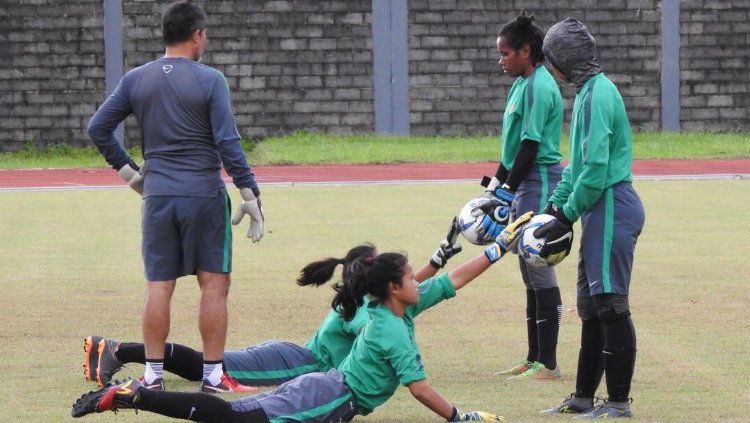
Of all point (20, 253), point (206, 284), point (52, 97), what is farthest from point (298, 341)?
point (52, 97)

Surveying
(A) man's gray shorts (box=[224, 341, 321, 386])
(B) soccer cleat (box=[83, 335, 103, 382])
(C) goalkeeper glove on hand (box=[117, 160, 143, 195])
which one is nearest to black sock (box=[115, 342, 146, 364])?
(B) soccer cleat (box=[83, 335, 103, 382])

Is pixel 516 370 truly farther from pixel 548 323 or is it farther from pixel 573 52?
pixel 573 52

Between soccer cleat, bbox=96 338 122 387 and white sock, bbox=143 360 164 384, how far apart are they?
27 centimetres

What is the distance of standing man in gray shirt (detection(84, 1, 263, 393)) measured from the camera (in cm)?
674

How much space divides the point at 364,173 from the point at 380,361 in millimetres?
16478

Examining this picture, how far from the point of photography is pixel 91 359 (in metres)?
7.08

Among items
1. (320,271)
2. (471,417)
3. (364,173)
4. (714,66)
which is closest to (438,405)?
(471,417)

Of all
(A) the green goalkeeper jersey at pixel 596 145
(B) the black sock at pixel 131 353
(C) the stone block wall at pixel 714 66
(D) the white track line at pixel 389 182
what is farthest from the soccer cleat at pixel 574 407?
(C) the stone block wall at pixel 714 66

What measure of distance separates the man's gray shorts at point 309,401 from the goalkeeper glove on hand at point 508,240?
38.2 inches

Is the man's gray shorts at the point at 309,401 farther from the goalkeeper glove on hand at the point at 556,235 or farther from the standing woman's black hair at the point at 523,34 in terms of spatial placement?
the standing woman's black hair at the point at 523,34

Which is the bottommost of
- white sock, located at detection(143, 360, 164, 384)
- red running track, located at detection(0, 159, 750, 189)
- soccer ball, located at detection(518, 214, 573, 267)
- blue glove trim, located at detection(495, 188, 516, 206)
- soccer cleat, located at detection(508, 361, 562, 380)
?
red running track, located at detection(0, 159, 750, 189)

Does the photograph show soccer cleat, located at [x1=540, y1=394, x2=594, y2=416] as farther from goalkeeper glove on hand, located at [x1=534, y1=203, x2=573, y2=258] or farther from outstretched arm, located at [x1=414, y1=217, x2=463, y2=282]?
outstretched arm, located at [x1=414, y1=217, x2=463, y2=282]

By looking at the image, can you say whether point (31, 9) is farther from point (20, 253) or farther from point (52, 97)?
point (20, 253)

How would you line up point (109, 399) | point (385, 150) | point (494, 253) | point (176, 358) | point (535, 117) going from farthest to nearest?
point (385, 150) → point (535, 117) → point (176, 358) → point (494, 253) → point (109, 399)
